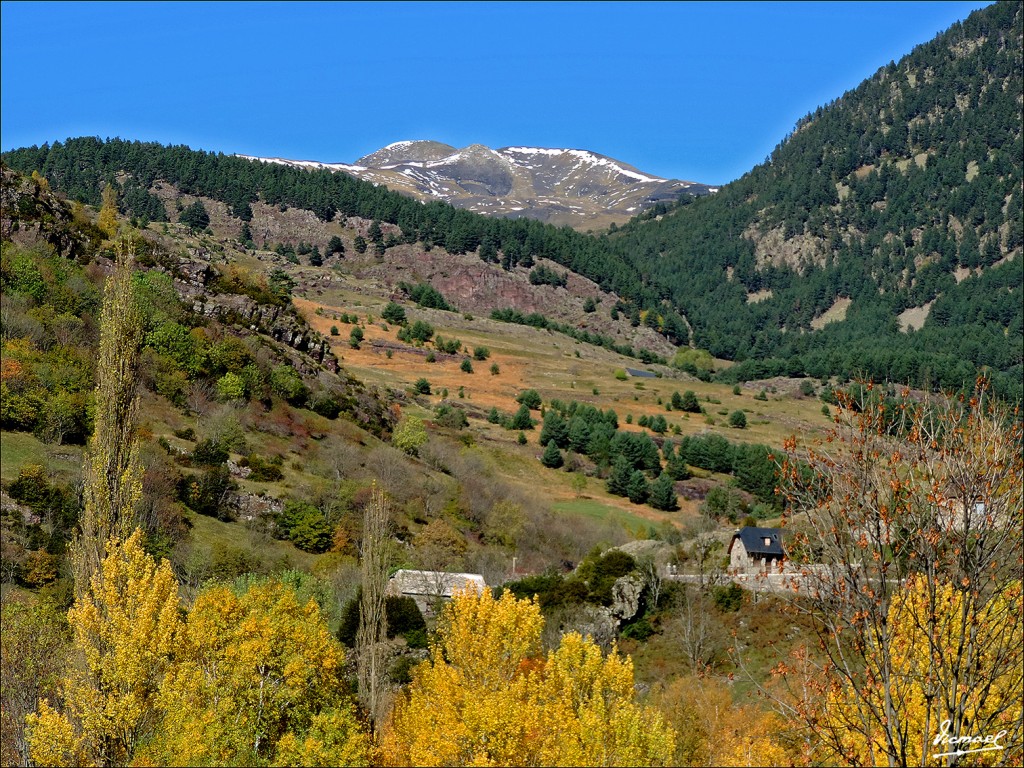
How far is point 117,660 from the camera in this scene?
2808cm

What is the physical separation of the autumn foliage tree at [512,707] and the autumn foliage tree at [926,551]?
→ 17.7 m

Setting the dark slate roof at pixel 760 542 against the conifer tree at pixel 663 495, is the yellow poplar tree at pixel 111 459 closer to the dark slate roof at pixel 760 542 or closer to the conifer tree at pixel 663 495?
the dark slate roof at pixel 760 542

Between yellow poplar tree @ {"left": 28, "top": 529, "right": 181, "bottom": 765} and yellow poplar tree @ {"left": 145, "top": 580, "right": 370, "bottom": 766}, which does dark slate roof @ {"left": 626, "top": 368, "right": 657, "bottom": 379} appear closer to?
yellow poplar tree @ {"left": 145, "top": 580, "right": 370, "bottom": 766}

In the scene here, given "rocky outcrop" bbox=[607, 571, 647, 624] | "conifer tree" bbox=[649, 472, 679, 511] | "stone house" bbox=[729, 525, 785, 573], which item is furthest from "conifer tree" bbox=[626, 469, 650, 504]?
"rocky outcrop" bbox=[607, 571, 647, 624]

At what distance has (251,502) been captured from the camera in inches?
2393

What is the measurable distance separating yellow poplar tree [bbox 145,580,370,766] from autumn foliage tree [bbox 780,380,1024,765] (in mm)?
19418

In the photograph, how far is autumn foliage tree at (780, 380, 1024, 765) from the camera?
11.7m

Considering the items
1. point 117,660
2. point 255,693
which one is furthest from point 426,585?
point 117,660

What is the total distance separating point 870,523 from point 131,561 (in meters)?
23.4

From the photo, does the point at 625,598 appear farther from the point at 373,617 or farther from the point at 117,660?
the point at 117,660

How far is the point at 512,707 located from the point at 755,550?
39.8m

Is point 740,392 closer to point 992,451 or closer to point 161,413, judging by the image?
point 161,413

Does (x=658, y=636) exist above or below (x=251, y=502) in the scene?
below

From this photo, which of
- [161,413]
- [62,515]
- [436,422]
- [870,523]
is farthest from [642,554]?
[870,523]
